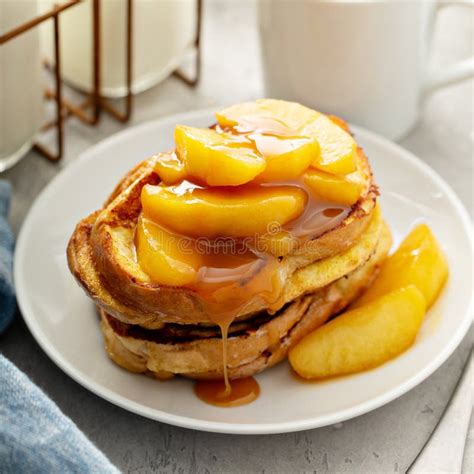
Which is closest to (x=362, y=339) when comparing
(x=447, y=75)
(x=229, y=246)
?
(x=229, y=246)

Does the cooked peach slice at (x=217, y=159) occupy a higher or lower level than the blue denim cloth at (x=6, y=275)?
higher

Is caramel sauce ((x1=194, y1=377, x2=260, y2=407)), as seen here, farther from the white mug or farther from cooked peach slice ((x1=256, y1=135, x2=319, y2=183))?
the white mug

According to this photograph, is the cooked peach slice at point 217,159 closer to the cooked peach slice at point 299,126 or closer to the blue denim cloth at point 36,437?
the cooked peach slice at point 299,126

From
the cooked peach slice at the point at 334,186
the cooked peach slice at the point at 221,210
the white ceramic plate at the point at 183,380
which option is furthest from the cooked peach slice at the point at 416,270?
the cooked peach slice at the point at 221,210

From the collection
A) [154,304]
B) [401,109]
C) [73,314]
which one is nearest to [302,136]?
[154,304]

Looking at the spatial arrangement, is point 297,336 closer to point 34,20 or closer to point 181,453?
point 181,453

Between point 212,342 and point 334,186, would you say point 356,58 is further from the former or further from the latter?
point 212,342

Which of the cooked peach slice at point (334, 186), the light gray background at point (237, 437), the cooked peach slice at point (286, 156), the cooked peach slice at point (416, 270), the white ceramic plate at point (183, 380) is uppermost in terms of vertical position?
the cooked peach slice at point (286, 156)
